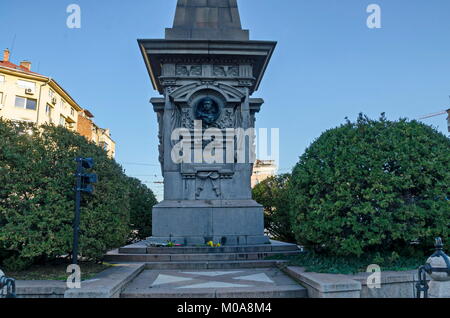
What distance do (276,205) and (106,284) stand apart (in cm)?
941

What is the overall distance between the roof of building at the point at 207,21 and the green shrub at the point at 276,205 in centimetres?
628

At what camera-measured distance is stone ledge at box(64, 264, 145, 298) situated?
216 inches

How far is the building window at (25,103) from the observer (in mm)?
43750

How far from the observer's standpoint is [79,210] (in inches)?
266

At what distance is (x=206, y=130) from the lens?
1234 cm

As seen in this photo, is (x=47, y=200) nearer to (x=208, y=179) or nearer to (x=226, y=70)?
(x=208, y=179)

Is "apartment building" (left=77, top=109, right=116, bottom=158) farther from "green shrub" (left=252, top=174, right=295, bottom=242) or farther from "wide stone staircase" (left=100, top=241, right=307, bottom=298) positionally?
"wide stone staircase" (left=100, top=241, right=307, bottom=298)

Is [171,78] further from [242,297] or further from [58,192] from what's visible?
[242,297]

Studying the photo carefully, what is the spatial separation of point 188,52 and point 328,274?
896 centimetres

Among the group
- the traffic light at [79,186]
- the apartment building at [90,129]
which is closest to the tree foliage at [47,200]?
the traffic light at [79,186]

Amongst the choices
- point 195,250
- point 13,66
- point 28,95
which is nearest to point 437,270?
point 195,250

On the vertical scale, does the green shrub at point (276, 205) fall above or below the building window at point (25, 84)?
below

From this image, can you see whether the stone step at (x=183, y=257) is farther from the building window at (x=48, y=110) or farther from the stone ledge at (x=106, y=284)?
the building window at (x=48, y=110)
